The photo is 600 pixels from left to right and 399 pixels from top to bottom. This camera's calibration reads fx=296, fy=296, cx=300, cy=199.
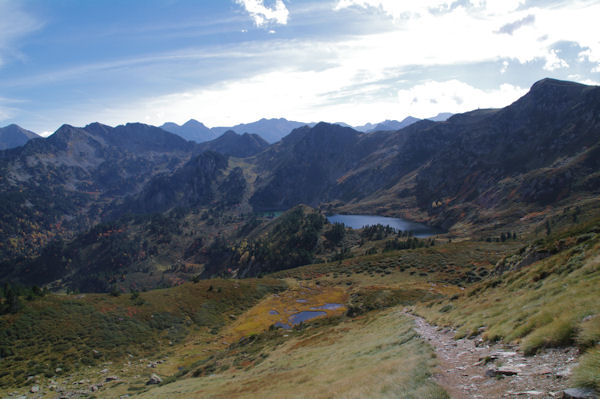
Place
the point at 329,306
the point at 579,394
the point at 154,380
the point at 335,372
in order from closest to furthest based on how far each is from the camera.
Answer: the point at 579,394 → the point at 335,372 → the point at 154,380 → the point at 329,306

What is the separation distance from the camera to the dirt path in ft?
27.2

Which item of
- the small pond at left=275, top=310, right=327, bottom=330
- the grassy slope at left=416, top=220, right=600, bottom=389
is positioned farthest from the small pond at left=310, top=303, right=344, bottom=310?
the grassy slope at left=416, top=220, right=600, bottom=389

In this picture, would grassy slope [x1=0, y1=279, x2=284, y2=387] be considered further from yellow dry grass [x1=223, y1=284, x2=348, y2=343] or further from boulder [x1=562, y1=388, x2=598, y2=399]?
boulder [x1=562, y1=388, x2=598, y2=399]

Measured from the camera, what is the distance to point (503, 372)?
10.2 metres

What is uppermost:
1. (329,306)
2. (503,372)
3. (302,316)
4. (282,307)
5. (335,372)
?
(503,372)

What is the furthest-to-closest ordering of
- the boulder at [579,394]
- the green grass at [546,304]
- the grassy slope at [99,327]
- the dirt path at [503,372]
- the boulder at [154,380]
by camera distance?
the grassy slope at [99,327] < the boulder at [154,380] < the green grass at [546,304] < the dirt path at [503,372] < the boulder at [579,394]

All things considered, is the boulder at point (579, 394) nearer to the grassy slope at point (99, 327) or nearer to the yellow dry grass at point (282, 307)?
the grassy slope at point (99, 327)

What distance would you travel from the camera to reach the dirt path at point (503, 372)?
8.28 metres

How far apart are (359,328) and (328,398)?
28.1 meters

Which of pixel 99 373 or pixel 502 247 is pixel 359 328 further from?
pixel 502 247

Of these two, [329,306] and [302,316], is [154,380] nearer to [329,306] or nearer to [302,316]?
[302,316]

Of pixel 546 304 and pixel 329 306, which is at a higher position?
pixel 546 304

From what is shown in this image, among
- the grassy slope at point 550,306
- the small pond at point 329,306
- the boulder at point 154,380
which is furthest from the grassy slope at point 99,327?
the grassy slope at point 550,306

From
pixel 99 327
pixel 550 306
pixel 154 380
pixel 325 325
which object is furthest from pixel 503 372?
pixel 99 327
